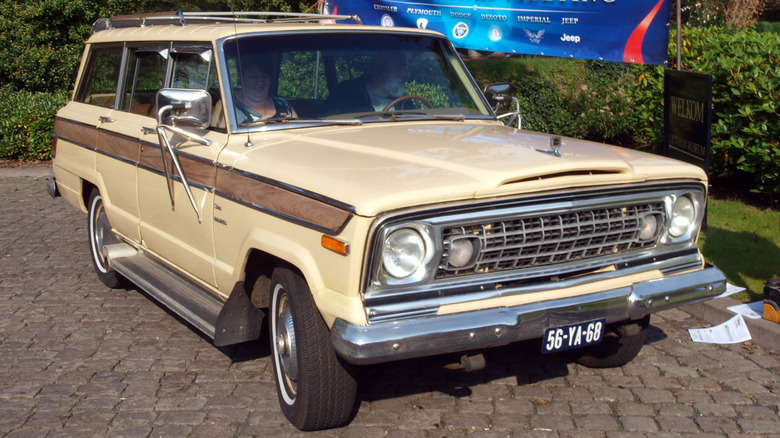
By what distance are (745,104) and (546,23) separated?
2.18 metres

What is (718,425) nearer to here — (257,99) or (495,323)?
(495,323)

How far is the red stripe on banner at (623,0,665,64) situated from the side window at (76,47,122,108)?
477 centimetres

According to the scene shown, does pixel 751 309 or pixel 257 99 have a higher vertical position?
pixel 257 99

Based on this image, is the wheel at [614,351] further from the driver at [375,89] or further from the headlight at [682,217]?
the driver at [375,89]

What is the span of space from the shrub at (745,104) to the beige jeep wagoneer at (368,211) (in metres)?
3.23

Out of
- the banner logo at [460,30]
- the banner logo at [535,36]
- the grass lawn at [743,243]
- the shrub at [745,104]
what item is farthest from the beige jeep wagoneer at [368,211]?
the banner logo at [460,30]

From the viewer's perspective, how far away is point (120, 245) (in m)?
6.50

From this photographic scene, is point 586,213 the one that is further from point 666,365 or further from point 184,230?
point 184,230

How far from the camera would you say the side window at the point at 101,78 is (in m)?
6.49

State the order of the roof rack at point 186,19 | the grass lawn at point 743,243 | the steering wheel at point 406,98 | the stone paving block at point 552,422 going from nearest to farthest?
the stone paving block at point 552,422, the steering wheel at point 406,98, the roof rack at point 186,19, the grass lawn at point 743,243

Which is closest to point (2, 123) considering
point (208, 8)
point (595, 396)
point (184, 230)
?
point (208, 8)

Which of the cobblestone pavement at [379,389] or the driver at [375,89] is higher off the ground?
the driver at [375,89]

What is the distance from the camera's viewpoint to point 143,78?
6078mm

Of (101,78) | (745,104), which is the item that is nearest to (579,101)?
(745,104)
